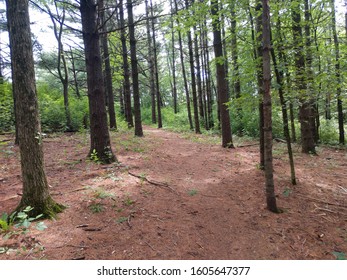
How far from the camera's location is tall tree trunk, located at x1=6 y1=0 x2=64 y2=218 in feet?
10.2

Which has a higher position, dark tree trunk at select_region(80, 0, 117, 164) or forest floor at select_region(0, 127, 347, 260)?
dark tree trunk at select_region(80, 0, 117, 164)

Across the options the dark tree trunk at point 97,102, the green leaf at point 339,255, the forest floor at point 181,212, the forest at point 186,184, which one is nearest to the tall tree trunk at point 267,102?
the forest at point 186,184

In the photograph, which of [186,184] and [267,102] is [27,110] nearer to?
[186,184]

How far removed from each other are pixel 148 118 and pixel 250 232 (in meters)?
25.8

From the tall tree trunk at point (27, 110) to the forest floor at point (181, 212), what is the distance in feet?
1.52

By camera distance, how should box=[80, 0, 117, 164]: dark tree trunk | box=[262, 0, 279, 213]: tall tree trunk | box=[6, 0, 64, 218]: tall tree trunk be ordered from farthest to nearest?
box=[80, 0, 117, 164]: dark tree trunk
box=[262, 0, 279, 213]: tall tree trunk
box=[6, 0, 64, 218]: tall tree trunk

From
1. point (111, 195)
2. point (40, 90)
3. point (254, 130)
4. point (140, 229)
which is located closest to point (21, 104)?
point (111, 195)

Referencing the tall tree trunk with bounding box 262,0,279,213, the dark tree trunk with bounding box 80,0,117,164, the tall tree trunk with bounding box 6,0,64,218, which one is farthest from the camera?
the dark tree trunk with bounding box 80,0,117,164

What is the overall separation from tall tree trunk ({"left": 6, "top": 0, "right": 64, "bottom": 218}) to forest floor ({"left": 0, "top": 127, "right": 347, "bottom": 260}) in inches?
18.3

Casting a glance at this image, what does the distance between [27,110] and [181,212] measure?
2.90 metres

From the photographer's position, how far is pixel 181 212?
381 centimetres

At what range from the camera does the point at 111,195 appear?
4.14 m

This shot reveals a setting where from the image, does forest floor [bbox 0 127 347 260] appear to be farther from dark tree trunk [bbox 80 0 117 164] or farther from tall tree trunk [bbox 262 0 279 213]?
dark tree trunk [bbox 80 0 117 164]

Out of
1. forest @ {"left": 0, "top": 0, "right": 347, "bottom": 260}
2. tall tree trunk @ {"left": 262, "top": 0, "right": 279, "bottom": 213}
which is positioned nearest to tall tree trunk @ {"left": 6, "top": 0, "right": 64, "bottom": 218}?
forest @ {"left": 0, "top": 0, "right": 347, "bottom": 260}
